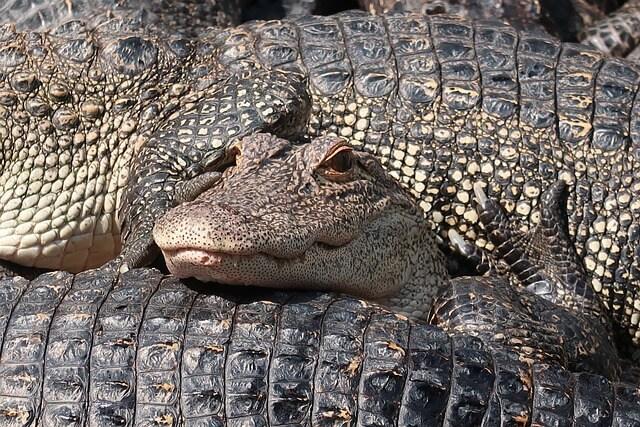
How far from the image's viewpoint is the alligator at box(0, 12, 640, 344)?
4488 millimetres

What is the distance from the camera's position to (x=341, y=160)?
380 cm

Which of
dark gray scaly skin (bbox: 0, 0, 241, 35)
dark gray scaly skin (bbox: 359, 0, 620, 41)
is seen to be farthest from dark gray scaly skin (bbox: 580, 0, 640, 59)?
dark gray scaly skin (bbox: 0, 0, 241, 35)

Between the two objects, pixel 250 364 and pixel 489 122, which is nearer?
pixel 250 364

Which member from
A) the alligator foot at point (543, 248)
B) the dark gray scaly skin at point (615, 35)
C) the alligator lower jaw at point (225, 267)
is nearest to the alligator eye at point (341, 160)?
the alligator lower jaw at point (225, 267)

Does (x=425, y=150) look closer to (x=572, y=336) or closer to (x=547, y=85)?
(x=547, y=85)

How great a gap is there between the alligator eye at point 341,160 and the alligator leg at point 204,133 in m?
0.63

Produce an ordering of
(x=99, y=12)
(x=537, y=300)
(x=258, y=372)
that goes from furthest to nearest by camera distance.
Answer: (x=99, y=12)
(x=537, y=300)
(x=258, y=372)

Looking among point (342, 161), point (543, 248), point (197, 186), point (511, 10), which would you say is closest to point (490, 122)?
point (543, 248)

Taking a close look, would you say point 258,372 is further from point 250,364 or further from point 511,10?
point 511,10

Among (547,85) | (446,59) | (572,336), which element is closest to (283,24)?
(446,59)

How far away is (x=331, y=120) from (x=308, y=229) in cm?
122

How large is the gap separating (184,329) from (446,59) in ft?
6.42

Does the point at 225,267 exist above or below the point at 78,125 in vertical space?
above

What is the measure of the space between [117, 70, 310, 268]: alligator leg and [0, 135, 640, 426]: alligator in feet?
2.74
